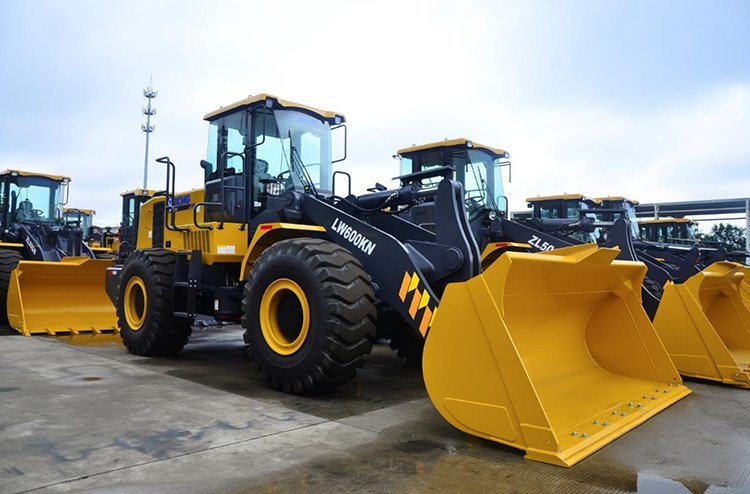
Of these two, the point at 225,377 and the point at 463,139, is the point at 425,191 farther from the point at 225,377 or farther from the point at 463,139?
the point at 463,139

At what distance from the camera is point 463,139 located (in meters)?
9.01

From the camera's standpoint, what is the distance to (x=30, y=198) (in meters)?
11.0

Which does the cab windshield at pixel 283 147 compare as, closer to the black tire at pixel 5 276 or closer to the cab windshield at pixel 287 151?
the cab windshield at pixel 287 151

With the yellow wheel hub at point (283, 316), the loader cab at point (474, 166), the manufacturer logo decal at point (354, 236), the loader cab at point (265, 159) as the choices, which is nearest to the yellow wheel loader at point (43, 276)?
the loader cab at point (265, 159)

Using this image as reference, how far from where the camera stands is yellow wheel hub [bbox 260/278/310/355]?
4.58m

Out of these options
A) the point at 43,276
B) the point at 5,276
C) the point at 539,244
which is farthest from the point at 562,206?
the point at 5,276

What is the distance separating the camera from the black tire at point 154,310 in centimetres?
623

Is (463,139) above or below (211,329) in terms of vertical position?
above

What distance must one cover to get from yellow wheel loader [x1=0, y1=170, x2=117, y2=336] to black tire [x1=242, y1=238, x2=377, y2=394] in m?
5.23

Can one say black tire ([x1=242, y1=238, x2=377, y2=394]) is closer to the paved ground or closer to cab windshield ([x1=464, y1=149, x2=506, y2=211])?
the paved ground

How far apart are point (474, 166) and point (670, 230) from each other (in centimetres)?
970

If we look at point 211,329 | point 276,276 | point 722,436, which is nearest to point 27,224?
point 211,329

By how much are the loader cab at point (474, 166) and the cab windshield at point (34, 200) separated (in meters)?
7.53

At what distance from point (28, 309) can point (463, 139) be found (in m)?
7.32
